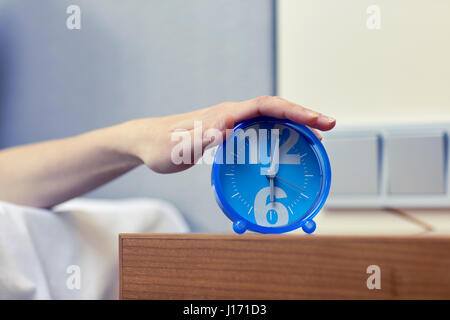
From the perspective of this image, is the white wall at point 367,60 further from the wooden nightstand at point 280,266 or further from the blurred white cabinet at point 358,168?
the wooden nightstand at point 280,266

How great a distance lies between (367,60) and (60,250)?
A: 0.72 metres

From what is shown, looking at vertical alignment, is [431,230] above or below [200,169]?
below

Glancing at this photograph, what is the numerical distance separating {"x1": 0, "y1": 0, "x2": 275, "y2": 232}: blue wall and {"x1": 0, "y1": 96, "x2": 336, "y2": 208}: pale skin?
0.31 m

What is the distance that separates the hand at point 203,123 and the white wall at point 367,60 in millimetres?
452

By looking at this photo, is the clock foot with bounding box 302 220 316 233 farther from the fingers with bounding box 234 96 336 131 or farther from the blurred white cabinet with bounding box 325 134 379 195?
the blurred white cabinet with bounding box 325 134 379 195

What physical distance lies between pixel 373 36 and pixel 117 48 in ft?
2.02

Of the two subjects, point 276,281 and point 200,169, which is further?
point 200,169

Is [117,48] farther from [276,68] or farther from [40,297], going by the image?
[40,297]

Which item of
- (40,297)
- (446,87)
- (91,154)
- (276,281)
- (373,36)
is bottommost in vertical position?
(40,297)

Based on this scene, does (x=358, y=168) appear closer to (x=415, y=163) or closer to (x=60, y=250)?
(x=415, y=163)

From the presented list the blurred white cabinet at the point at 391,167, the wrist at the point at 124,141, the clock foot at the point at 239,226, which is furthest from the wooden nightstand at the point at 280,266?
the blurred white cabinet at the point at 391,167

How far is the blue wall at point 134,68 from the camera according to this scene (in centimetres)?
103

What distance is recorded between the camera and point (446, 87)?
2.97 ft

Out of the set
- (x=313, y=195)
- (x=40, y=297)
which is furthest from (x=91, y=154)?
(x=313, y=195)
